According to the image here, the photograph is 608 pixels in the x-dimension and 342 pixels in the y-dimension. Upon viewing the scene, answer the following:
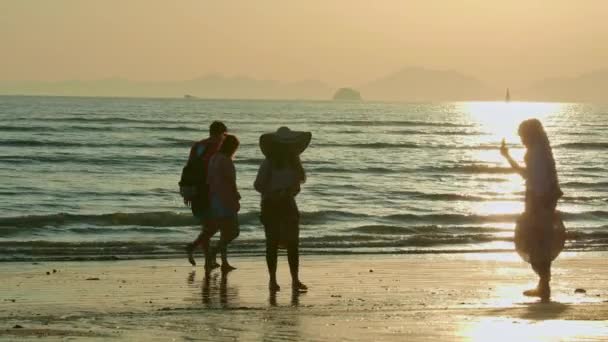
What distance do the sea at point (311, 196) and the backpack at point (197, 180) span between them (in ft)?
8.62

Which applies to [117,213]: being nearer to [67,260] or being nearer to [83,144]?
[67,260]

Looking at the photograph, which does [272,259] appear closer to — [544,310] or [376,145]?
[544,310]

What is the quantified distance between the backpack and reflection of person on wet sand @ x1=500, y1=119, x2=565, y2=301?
3.53 meters

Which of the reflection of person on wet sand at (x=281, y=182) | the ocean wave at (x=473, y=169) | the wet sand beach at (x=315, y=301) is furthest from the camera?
the ocean wave at (x=473, y=169)

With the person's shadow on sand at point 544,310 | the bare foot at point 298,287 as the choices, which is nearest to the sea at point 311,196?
the bare foot at point 298,287

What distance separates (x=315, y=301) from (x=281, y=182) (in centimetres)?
128

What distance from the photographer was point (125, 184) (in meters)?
29.8

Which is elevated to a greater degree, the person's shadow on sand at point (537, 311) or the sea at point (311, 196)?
the person's shadow on sand at point (537, 311)

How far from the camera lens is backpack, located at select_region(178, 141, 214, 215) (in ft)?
42.3

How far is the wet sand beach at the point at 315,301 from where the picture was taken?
26.5ft

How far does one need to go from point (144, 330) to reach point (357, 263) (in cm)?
646

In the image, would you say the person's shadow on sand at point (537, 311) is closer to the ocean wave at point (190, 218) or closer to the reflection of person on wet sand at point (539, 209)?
the reflection of person on wet sand at point (539, 209)

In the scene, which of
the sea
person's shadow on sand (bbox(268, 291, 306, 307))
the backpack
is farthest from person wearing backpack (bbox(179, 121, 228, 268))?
the sea

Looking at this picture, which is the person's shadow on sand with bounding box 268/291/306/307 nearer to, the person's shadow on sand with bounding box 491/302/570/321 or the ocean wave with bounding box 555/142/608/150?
the person's shadow on sand with bounding box 491/302/570/321
